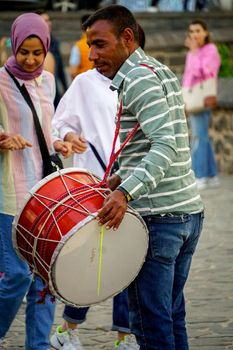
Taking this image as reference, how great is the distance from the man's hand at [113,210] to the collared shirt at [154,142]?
1.8 inches

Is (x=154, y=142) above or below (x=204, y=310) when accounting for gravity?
above

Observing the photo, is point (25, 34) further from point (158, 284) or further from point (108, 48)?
point (158, 284)

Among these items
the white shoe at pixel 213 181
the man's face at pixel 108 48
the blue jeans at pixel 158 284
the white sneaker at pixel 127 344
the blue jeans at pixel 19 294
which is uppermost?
the man's face at pixel 108 48

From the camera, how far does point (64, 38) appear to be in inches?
642

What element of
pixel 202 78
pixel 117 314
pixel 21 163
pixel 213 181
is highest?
pixel 21 163

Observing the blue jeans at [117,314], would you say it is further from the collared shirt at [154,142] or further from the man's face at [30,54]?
the collared shirt at [154,142]

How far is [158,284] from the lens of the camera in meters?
4.54

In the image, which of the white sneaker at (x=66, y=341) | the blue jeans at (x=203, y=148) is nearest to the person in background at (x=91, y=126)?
the white sneaker at (x=66, y=341)

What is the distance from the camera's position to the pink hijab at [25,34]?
5551 millimetres

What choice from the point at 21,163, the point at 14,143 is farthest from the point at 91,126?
the point at 14,143

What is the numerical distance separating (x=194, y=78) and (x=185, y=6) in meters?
7.74

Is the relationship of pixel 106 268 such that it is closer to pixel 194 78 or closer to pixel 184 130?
pixel 184 130

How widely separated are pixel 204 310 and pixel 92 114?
1545mm

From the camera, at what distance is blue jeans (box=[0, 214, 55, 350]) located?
550 cm
